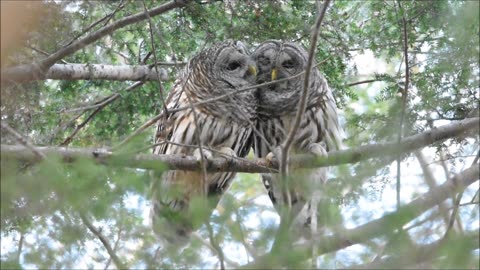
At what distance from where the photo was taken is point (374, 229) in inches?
125

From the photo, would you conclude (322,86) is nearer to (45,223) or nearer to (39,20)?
(39,20)

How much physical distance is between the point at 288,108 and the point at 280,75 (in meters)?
0.41

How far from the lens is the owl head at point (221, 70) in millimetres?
6234

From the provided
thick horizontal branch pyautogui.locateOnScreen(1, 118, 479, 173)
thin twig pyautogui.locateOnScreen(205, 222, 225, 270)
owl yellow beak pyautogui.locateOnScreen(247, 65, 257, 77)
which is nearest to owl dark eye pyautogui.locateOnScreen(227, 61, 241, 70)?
owl yellow beak pyautogui.locateOnScreen(247, 65, 257, 77)

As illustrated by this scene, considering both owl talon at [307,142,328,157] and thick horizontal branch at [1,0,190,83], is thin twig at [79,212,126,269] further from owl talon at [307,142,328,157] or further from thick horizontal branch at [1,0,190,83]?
owl talon at [307,142,328,157]

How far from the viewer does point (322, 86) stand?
19.9ft

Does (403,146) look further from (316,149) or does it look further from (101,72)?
(101,72)

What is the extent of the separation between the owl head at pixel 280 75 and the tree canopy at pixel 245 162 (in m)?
0.13

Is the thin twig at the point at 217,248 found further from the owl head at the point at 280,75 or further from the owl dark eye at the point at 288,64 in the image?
the owl dark eye at the point at 288,64

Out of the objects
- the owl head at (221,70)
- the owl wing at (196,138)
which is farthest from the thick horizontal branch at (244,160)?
the owl head at (221,70)

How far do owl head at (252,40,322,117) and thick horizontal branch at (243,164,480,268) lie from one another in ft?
8.93

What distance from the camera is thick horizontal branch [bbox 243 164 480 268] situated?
10.3 feet

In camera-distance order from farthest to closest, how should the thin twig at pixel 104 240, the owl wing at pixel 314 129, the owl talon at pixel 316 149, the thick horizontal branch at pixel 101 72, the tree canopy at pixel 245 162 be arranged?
the thick horizontal branch at pixel 101 72 → the owl wing at pixel 314 129 → the owl talon at pixel 316 149 → the thin twig at pixel 104 240 → the tree canopy at pixel 245 162

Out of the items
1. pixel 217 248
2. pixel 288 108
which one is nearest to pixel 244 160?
pixel 288 108
